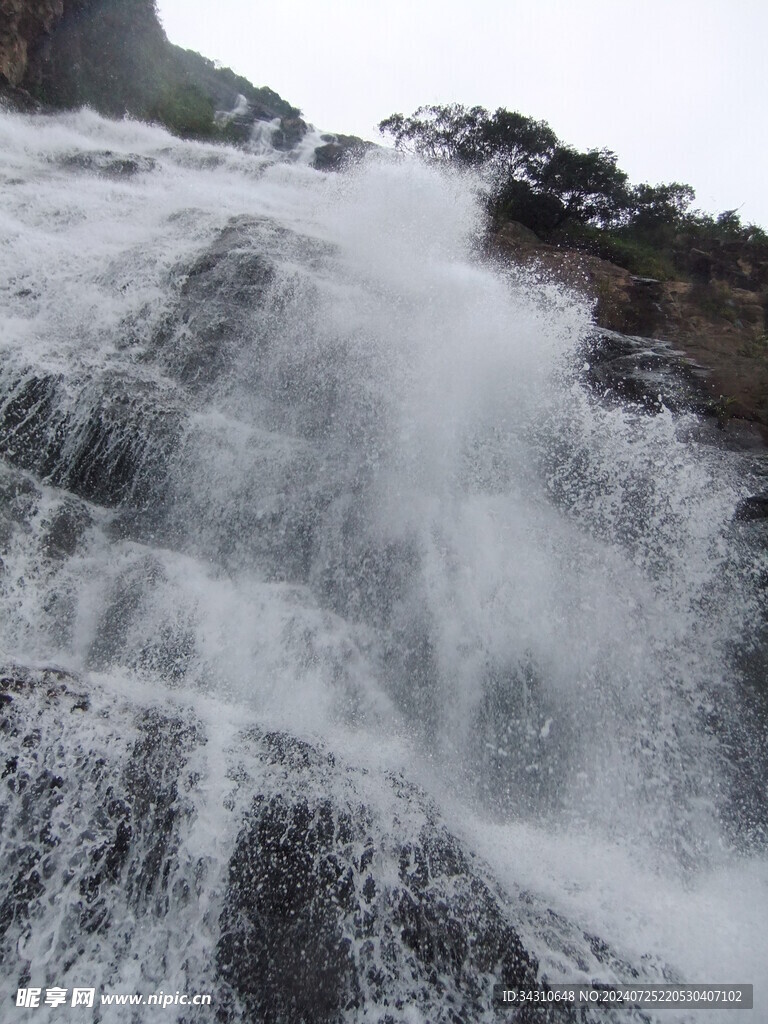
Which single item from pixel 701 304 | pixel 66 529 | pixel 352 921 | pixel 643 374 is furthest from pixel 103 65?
pixel 352 921

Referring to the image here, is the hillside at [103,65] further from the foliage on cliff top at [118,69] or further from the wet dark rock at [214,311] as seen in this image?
the wet dark rock at [214,311]

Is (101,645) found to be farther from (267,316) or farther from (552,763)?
(267,316)

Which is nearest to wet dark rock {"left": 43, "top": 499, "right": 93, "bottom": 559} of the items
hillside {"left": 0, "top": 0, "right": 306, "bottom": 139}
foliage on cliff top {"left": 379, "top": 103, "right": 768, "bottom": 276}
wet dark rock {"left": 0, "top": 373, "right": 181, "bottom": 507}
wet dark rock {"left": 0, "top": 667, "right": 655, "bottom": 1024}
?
wet dark rock {"left": 0, "top": 373, "right": 181, "bottom": 507}

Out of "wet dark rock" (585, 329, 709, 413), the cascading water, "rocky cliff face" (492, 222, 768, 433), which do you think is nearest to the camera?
the cascading water

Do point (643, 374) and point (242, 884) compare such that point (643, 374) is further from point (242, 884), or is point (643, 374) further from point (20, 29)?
point (20, 29)

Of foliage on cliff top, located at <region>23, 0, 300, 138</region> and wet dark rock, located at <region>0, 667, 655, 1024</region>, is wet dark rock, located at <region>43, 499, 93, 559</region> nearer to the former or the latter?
wet dark rock, located at <region>0, 667, 655, 1024</region>

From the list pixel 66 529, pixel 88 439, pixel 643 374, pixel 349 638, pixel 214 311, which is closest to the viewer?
pixel 349 638

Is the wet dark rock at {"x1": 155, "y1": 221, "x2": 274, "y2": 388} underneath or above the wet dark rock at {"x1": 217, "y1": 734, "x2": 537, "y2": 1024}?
above
